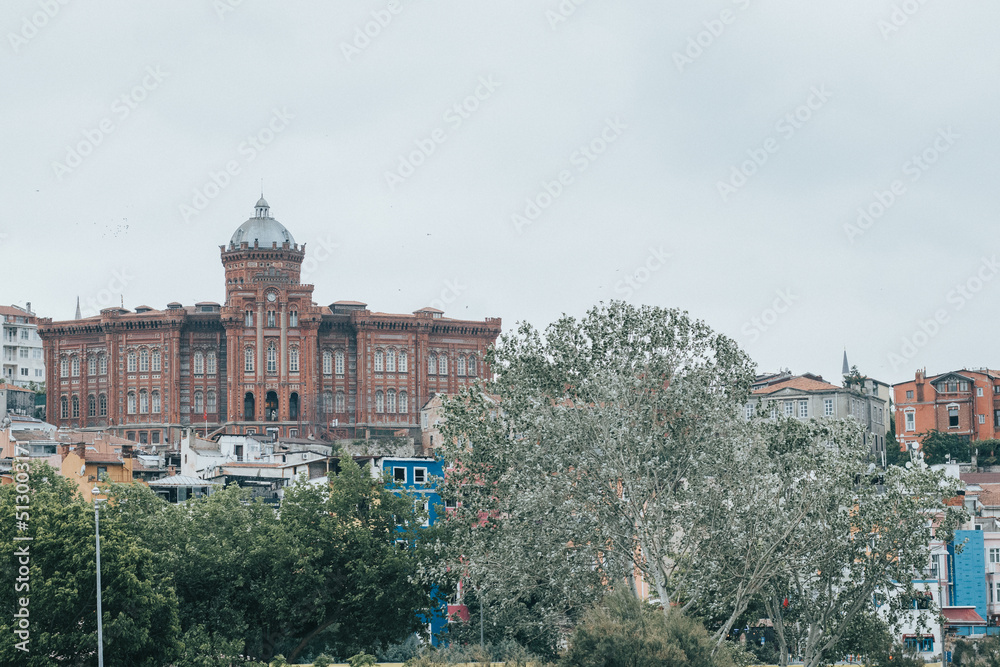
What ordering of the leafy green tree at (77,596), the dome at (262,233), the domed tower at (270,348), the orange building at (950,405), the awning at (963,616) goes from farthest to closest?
the dome at (262,233) → the domed tower at (270,348) → the orange building at (950,405) → the awning at (963,616) → the leafy green tree at (77,596)

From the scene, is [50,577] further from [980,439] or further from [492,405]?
[980,439]

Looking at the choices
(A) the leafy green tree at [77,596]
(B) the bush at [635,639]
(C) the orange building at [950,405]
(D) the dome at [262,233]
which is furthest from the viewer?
(D) the dome at [262,233]

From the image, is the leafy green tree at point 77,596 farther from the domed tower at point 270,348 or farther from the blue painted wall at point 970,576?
the domed tower at point 270,348

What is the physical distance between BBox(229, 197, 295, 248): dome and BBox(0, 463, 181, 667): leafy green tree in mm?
72033

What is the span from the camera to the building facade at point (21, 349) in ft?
427

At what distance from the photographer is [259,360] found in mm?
102312

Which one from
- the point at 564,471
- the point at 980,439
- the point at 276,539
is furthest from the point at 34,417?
the point at 564,471

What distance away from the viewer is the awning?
52.4 m

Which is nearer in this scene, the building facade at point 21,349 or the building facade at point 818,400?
the building facade at point 818,400

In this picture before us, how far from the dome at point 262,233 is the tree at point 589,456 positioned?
227ft
